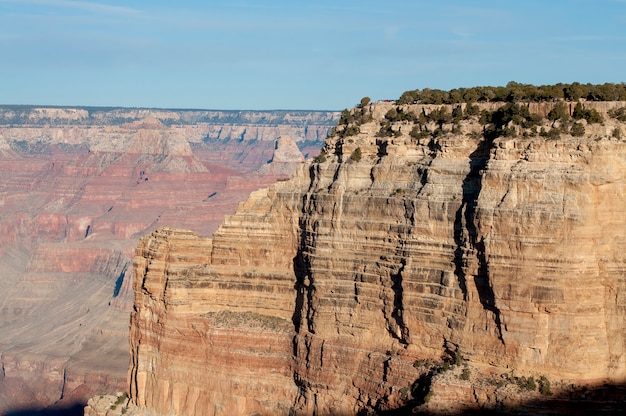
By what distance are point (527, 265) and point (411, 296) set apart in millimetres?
5478

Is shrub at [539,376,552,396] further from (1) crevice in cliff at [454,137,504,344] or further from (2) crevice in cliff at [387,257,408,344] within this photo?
(2) crevice in cliff at [387,257,408,344]

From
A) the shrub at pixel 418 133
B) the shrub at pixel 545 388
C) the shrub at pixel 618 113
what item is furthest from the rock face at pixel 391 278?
the shrub at pixel 618 113

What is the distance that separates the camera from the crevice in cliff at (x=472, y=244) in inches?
1489

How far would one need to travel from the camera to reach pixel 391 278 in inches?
1624

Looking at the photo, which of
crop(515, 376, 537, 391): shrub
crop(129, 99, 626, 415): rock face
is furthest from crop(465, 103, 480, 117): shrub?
crop(515, 376, 537, 391): shrub

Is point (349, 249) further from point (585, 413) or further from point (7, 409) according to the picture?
point (7, 409)

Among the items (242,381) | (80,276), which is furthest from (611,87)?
(80,276)

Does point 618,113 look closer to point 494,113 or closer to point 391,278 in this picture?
point 494,113

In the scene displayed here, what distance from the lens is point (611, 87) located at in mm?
40469

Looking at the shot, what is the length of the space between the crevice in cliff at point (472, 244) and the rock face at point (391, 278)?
2.7 inches

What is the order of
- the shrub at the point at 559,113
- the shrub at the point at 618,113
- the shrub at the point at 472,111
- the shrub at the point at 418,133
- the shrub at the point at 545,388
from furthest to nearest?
the shrub at the point at 418,133, the shrub at the point at 472,111, the shrub at the point at 559,113, the shrub at the point at 618,113, the shrub at the point at 545,388

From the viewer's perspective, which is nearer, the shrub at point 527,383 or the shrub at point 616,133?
the shrub at point 527,383

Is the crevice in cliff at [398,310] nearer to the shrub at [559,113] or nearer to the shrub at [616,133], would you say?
the shrub at [559,113]

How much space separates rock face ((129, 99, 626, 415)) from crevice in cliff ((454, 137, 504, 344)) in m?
0.07
